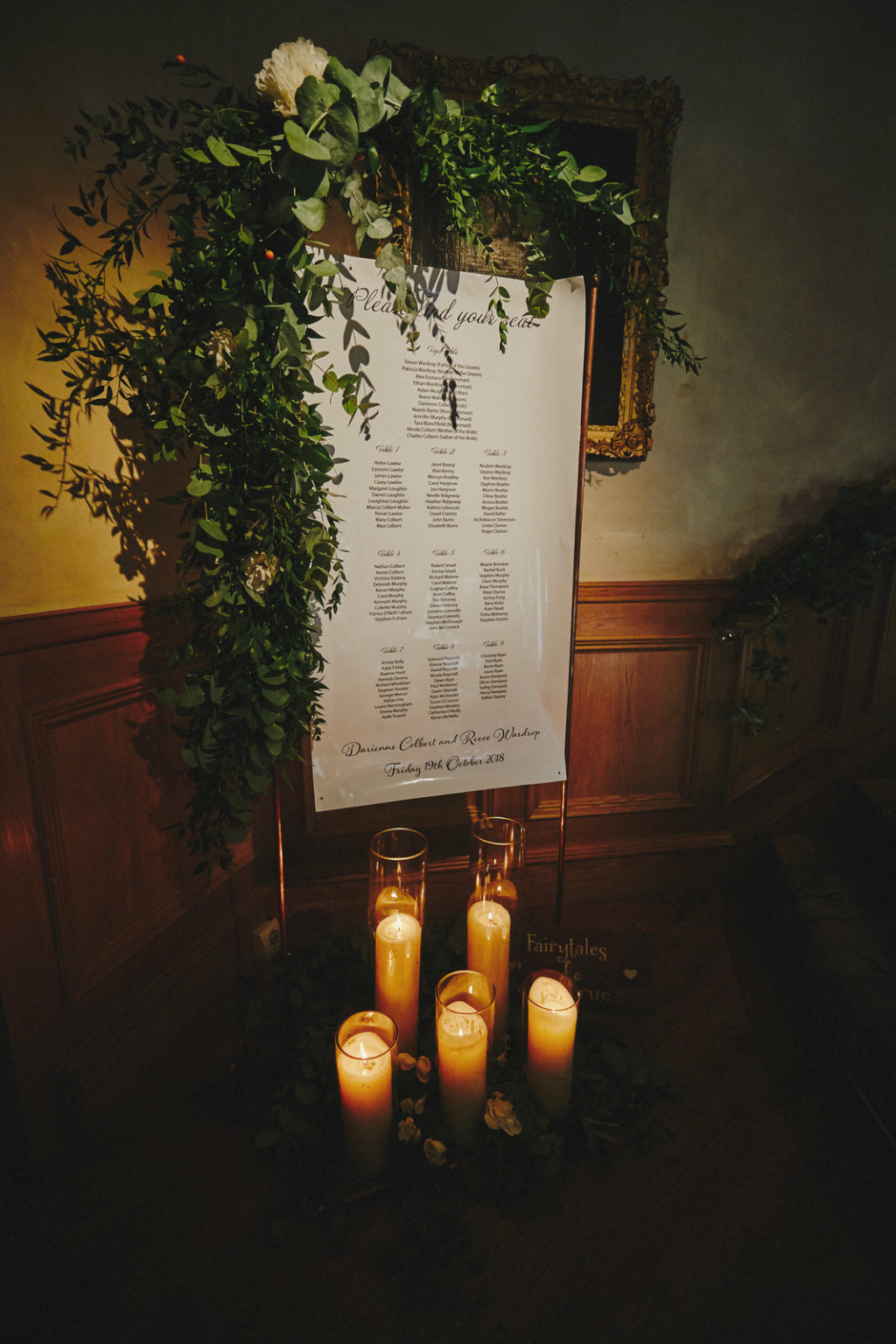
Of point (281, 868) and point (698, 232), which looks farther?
point (698, 232)

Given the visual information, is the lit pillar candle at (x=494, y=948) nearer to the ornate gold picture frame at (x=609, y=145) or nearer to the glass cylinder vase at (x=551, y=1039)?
the glass cylinder vase at (x=551, y=1039)

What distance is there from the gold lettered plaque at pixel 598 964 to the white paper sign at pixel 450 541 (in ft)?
1.52

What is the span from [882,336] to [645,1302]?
8.58 feet

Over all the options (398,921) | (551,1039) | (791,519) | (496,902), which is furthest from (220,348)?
(791,519)

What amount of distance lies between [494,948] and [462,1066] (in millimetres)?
301

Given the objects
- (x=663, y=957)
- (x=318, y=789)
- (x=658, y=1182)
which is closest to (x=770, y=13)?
(x=318, y=789)

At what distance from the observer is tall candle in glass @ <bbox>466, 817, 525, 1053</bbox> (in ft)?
5.09

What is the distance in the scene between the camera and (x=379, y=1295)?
1.15 meters

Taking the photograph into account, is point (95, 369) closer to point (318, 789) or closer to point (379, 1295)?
point (318, 789)

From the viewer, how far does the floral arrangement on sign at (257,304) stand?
106 centimetres

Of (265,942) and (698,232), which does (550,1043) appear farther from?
(698,232)

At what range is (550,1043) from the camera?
4.44 feet

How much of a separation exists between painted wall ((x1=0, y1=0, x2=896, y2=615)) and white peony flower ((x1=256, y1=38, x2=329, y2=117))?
54 cm

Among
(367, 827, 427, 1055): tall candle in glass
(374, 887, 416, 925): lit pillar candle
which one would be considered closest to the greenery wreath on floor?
(367, 827, 427, 1055): tall candle in glass
